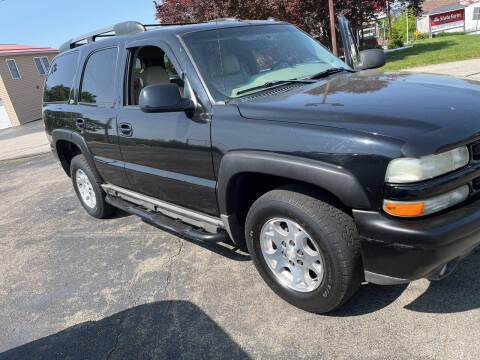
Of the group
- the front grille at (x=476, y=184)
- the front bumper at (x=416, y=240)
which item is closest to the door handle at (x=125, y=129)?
the front bumper at (x=416, y=240)

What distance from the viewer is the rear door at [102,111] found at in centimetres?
369

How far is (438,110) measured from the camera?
2.11 metres

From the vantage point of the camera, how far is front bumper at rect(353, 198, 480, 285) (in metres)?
1.93

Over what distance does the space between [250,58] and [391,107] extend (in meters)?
1.33

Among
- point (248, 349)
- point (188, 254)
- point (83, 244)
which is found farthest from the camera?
point (83, 244)

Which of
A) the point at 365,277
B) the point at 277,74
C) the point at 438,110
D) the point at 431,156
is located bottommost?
the point at 365,277

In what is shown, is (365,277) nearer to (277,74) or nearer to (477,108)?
(477,108)

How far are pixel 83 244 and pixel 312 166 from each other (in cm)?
317

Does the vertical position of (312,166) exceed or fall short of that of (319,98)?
it falls short

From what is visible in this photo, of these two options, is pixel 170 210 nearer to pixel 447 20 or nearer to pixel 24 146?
pixel 24 146

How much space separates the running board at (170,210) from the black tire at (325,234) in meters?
0.55

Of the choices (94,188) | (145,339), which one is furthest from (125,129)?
(145,339)

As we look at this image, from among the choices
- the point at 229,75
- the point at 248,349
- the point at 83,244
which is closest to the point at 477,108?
the point at 229,75

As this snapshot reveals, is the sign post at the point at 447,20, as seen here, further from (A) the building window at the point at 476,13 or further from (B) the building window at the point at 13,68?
(B) the building window at the point at 13,68
